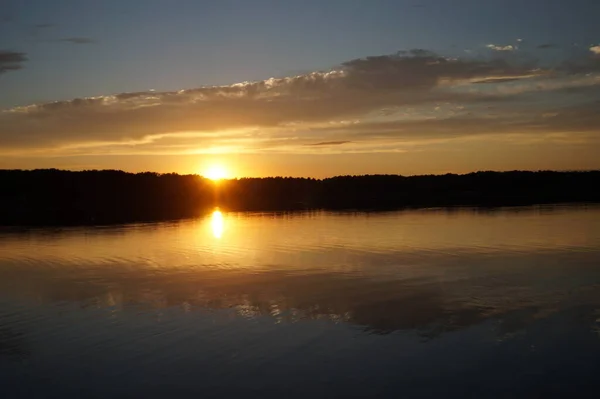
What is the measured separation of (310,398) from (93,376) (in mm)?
4294

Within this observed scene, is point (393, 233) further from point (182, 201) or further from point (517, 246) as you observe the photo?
point (182, 201)

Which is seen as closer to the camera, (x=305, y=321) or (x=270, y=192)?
(x=305, y=321)

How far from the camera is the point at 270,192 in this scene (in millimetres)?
109750

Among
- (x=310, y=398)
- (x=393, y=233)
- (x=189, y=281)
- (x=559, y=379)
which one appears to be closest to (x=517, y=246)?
(x=393, y=233)

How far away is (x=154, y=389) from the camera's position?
1043 centimetres

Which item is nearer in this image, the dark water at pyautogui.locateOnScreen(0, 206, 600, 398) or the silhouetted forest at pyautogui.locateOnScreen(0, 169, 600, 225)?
the dark water at pyautogui.locateOnScreen(0, 206, 600, 398)

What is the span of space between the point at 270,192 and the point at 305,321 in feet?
313

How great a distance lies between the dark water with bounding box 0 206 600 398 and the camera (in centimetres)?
1070

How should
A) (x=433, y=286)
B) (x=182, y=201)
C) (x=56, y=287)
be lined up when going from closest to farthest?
(x=433, y=286) → (x=56, y=287) → (x=182, y=201)

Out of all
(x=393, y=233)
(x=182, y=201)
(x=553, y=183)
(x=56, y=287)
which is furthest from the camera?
(x=553, y=183)

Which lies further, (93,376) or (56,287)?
(56,287)

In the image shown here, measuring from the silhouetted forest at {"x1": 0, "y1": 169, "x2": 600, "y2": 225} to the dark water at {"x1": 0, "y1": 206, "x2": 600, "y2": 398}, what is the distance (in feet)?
141

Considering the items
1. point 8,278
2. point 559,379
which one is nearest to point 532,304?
point 559,379

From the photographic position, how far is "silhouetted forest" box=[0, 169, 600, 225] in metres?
74.4
